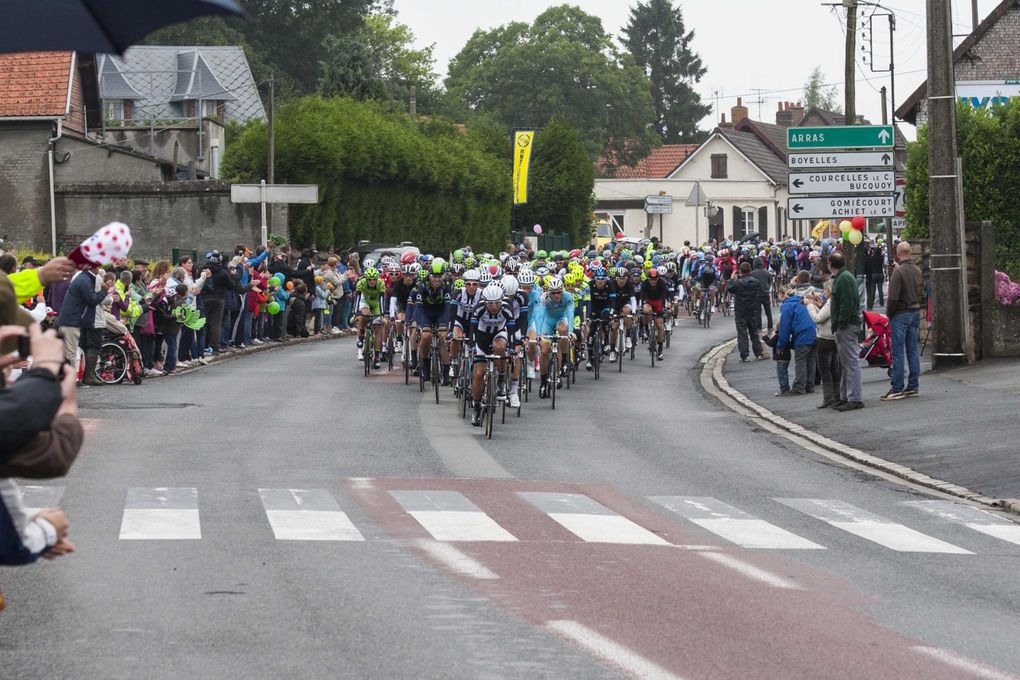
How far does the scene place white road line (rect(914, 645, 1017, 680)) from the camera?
764cm

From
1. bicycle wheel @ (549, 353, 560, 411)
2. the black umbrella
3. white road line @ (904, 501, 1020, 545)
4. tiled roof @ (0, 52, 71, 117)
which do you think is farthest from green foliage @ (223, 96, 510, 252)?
the black umbrella

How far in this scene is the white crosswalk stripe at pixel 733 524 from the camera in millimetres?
11766

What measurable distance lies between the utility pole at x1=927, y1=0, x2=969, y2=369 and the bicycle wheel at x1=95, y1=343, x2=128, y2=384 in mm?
11097

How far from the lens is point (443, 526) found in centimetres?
1202

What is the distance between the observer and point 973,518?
535 inches

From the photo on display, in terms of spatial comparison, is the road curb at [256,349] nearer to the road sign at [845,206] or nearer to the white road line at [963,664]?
the road sign at [845,206]

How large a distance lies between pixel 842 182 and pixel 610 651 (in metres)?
18.3

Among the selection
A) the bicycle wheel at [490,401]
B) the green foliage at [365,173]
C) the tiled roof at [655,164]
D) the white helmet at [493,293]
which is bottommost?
the bicycle wheel at [490,401]

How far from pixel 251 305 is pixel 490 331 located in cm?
1372

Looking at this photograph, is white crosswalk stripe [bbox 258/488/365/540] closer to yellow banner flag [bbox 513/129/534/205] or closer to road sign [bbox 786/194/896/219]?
road sign [bbox 786/194/896/219]

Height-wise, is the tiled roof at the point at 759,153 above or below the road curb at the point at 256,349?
above

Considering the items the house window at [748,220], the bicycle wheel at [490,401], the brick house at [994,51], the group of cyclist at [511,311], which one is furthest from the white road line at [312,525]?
the house window at [748,220]

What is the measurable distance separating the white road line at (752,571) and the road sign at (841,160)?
14.9m

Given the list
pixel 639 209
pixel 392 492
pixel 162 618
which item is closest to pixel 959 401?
pixel 392 492
